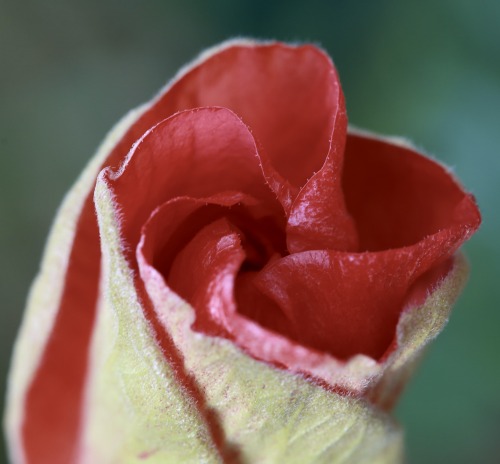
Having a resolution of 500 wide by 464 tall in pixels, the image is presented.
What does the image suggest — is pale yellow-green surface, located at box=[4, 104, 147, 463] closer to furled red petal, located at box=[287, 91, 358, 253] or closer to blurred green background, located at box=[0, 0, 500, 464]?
furled red petal, located at box=[287, 91, 358, 253]

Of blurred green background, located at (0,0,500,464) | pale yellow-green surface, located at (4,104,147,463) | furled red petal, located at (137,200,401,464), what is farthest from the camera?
blurred green background, located at (0,0,500,464)

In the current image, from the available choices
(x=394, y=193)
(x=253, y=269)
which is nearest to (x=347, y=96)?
(x=394, y=193)

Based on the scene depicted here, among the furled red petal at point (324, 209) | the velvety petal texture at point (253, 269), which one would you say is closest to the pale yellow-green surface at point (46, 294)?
the velvety petal texture at point (253, 269)

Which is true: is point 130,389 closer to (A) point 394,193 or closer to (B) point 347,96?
(A) point 394,193

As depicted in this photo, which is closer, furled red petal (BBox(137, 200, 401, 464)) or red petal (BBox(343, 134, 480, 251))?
furled red petal (BBox(137, 200, 401, 464))

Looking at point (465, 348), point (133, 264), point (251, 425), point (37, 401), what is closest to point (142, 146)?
point (133, 264)

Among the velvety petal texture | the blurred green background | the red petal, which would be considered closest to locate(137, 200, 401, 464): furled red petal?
the velvety petal texture

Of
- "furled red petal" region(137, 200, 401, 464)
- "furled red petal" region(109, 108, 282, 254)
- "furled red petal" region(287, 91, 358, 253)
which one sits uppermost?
"furled red petal" region(109, 108, 282, 254)
